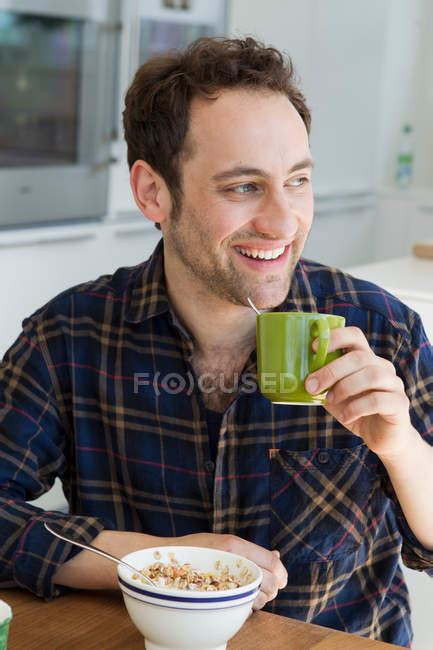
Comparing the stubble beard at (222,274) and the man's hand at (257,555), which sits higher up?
the stubble beard at (222,274)

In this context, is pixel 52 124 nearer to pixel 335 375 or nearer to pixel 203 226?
pixel 203 226

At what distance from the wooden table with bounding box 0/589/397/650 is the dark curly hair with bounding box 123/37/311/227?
1.89 feet

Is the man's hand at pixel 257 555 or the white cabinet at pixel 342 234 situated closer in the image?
the man's hand at pixel 257 555

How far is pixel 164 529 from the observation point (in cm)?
134

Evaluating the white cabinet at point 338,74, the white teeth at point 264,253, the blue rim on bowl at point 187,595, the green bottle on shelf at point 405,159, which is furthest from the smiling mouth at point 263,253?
the green bottle on shelf at point 405,159

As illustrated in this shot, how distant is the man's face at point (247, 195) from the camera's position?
4.28 feet

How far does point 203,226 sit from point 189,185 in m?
0.06

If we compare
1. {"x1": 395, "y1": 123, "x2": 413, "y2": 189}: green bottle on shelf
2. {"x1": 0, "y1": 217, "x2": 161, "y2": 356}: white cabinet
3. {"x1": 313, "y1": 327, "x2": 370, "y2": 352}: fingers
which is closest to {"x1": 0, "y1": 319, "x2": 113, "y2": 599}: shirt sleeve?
{"x1": 313, "y1": 327, "x2": 370, "y2": 352}: fingers

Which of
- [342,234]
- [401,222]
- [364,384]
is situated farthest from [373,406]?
[401,222]

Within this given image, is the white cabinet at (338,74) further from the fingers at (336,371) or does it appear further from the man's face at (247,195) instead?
the fingers at (336,371)

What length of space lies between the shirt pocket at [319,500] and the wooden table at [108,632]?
9.9 inches

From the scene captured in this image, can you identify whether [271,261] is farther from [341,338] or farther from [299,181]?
[341,338]

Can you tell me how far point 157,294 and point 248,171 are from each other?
0.21m

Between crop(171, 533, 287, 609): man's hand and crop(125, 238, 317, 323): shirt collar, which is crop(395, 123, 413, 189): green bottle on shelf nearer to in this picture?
crop(125, 238, 317, 323): shirt collar
